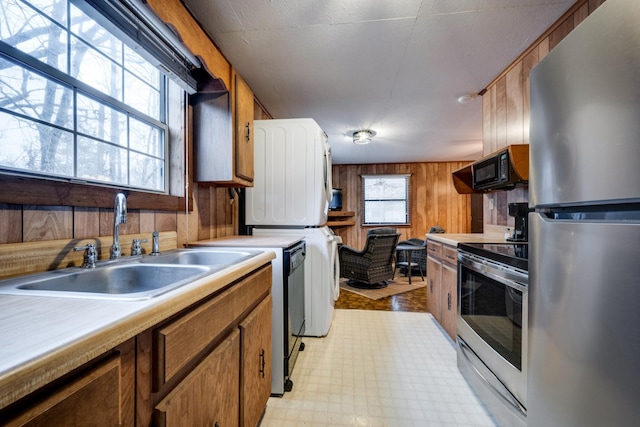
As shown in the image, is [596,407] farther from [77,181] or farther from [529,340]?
[77,181]

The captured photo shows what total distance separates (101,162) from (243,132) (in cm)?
91

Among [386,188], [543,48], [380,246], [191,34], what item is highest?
[543,48]

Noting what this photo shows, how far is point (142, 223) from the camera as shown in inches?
55.1

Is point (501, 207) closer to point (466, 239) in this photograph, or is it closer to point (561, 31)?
point (466, 239)

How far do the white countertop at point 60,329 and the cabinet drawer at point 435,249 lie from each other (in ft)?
7.53

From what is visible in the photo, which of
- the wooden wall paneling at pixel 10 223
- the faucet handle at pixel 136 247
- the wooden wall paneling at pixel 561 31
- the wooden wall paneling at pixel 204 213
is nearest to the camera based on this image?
the wooden wall paneling at pixel 10 223

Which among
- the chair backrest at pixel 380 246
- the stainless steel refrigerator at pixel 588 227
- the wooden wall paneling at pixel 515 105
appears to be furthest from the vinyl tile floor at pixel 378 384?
the wooden wall paneling at pixel 515 105

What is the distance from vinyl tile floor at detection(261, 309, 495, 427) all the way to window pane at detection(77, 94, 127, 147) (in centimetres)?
167

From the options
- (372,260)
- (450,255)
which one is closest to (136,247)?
(450,255)

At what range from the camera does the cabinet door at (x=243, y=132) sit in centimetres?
189

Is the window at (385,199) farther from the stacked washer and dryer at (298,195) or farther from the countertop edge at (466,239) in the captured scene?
the stacked washer and dryer at (298,195)

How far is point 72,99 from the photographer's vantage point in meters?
1.12

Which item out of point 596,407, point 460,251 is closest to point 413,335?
point 460,251

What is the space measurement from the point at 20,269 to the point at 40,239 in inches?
4.8
